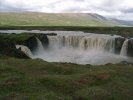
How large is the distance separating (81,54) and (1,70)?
67988 millimetres

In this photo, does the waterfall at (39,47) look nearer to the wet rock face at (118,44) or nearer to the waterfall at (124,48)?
the wet rock face at (118,44)

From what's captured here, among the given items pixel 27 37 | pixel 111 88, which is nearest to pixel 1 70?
pixel 111 88

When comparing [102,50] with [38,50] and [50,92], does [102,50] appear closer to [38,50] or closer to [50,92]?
[38,50]

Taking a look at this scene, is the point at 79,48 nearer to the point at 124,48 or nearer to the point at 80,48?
the point at 80,48

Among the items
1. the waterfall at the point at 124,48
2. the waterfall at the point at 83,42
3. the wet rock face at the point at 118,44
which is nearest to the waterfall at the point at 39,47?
the waterfall at the point at 83,42

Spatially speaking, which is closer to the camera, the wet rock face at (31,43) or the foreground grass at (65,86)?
the foreground grass at (65,86)

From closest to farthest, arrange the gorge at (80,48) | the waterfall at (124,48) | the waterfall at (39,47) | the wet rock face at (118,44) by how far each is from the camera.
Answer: the gorge at (80,48) → the waterfall at (124,48) → the waterfall at (39,47) → the wet rock face at (118,44)

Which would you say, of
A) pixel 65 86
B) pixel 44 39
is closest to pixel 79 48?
pixel 44 39

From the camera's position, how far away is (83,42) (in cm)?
11275

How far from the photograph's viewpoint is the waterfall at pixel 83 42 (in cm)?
10731

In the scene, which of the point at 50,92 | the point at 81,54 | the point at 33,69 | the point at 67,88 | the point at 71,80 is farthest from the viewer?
the point at 81,54

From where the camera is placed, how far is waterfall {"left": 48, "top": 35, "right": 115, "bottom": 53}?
107 meters

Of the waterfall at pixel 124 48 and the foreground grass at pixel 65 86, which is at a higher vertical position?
the foreground grass at pixel 65 86

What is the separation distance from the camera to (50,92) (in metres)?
29.8
